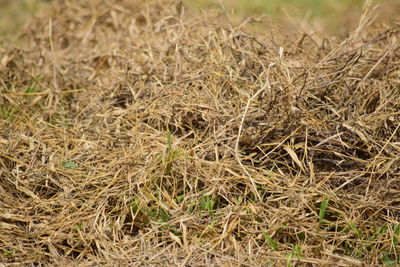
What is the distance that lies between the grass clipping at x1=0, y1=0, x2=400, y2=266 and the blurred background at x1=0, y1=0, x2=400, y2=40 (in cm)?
105

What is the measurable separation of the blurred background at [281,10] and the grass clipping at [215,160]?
1049mm

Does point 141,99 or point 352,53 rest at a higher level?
point 352,53

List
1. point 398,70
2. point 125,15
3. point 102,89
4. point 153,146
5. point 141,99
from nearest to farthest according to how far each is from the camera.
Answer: point 153,146, point 398,70, point 141,99, point 102,89, point 125,15

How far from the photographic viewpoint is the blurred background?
4410 mm

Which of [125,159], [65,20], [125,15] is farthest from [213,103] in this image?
[65,20]

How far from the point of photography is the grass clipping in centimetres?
234

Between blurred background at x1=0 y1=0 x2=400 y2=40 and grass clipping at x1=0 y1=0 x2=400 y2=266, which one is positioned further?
blurred background at x1=0 y1=0 x2=400 y2=40

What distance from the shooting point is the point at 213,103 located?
2908mm

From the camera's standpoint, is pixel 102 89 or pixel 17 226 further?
pixel 102 89

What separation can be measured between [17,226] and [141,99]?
3.50ft

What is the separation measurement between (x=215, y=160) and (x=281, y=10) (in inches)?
89.5

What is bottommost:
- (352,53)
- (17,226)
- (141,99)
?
(17,226)

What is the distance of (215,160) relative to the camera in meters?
2.65

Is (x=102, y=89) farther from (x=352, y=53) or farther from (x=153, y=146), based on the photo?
(x=352, y=53)
